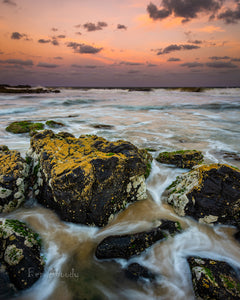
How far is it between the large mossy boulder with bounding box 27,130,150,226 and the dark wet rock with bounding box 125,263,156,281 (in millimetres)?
971

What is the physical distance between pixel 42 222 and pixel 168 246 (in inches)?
96.1

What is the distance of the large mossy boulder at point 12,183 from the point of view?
3748 millimetres

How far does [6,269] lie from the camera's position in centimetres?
245

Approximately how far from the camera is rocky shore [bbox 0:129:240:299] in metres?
2.50

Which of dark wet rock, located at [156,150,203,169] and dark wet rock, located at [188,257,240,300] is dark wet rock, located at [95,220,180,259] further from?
dark wet rock, located at [156,150,203,169]

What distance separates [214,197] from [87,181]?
2.44 m

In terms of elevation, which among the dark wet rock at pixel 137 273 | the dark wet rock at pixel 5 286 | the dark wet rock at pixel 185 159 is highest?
the dark wet rock at pixel 185 159

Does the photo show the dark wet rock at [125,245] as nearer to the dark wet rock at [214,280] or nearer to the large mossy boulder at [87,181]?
the large mossy boulder at [87,181]

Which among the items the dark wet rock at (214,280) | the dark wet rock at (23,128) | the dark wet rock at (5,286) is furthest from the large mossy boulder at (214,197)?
the dark wet rock at (23,128)

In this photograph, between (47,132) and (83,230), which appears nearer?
(83,230)

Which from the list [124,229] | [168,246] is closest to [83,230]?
[124,229]

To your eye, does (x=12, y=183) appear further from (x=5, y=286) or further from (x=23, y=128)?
(x=23, y=128)

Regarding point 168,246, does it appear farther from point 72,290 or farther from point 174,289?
point 72,290

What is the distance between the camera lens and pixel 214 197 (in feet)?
11.6
